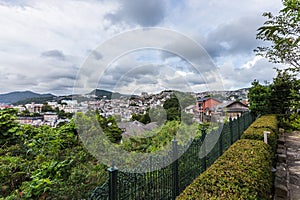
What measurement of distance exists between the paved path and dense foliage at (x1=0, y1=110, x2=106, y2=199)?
2951mm

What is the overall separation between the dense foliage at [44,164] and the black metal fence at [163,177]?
0.90 meters

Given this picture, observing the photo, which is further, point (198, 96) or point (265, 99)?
point (265, 99)

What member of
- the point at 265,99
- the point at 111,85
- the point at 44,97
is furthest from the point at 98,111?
the point at 265,99

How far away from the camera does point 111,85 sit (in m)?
2.43

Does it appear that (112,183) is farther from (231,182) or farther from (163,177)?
(231,182)

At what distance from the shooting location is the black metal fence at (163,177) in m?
1.29

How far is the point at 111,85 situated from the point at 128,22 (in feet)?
3.60

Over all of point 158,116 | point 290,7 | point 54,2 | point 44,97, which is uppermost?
point 54,2

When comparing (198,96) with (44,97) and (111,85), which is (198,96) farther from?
(44,97)

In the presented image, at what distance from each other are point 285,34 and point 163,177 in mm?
3606

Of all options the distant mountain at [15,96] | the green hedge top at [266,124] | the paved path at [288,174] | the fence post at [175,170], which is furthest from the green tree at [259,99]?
the distant mountain at [15,96]

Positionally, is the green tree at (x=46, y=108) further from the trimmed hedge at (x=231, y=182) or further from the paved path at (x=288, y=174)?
the paved path at (x=288, y=174)

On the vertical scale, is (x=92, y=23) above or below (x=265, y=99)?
above

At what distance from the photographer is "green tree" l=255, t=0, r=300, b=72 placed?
2.29m
